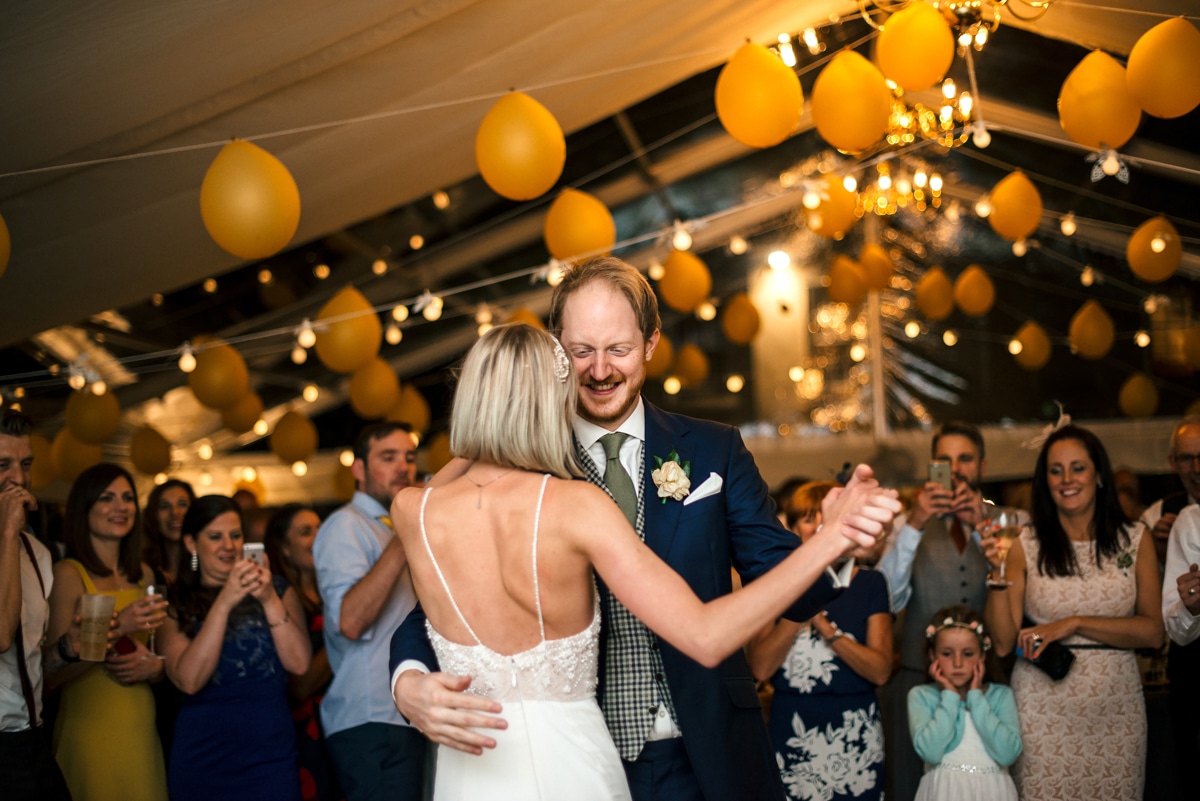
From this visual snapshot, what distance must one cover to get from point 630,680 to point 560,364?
664 mm

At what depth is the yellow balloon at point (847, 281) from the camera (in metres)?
7.32

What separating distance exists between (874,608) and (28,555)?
263 centimetres

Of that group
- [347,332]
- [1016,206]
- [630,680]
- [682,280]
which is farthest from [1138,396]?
[630,680]

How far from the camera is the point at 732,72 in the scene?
4.16m

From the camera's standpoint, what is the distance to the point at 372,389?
6605mm

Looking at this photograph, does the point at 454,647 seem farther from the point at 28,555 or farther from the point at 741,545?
the point at 28,555

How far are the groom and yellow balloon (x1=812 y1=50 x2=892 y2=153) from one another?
2307 mm

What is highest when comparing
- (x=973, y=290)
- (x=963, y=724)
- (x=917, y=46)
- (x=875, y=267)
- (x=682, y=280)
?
(x=875, y=267)

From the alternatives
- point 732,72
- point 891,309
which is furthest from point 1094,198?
point 732,72

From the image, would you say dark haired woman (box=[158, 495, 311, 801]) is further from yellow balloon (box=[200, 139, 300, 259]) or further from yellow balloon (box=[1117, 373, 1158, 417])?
yellow balloon (box=[1117, 373, 1158, 417])

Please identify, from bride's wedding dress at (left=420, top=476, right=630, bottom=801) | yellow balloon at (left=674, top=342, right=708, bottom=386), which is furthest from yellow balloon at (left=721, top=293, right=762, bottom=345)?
bride's wedding dress at (left=420, top=476, right=630, bottom=801)

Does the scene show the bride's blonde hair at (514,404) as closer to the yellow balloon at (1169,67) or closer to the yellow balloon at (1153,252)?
the yellow balloon at (1169,67)

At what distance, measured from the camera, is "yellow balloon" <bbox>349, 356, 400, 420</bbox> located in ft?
21.7

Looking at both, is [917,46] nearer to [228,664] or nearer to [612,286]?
[612,286]
